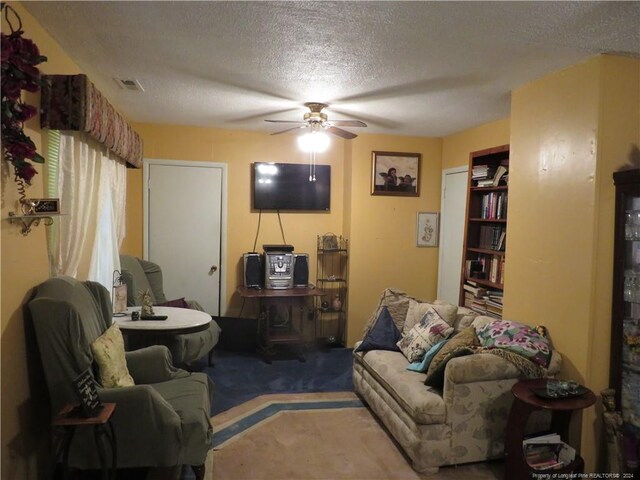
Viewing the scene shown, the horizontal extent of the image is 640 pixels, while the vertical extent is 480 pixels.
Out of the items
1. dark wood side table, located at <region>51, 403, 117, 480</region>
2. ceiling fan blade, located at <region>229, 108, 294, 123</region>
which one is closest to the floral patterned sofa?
dark wood side table, located at <region>51, 403, 117, 480</region>

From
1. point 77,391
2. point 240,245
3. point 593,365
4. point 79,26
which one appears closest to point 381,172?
point 240,245

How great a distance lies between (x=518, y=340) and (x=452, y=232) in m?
2.26

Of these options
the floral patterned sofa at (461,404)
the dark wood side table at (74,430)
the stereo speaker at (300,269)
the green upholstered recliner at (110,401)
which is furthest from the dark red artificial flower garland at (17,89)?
the stereo speaker at (300,269)

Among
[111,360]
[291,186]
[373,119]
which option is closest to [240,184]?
[291,186]

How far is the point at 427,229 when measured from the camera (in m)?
5.04

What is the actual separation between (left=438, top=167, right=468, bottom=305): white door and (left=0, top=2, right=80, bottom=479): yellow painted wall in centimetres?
371

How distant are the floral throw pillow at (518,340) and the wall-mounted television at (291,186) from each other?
257 centimetres

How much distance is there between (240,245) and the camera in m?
4.88

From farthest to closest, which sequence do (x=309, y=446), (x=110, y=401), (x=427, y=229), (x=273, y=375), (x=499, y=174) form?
(x=427, y=229)
(x=273, y=375)
(x=499, y=174)
(x=309, y=446)
(x=110, y=401)

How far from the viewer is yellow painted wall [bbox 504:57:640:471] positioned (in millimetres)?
2457

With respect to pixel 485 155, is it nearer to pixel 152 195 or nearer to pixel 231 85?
pixel 231 85

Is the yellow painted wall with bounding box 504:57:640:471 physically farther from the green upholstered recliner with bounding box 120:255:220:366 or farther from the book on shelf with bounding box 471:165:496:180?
the green upholstered recliner with bounding box 120:255:220:366

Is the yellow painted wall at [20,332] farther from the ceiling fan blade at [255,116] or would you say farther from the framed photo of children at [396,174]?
the framed photo of children at [396,174]

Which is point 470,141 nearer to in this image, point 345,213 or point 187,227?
point 345,213
